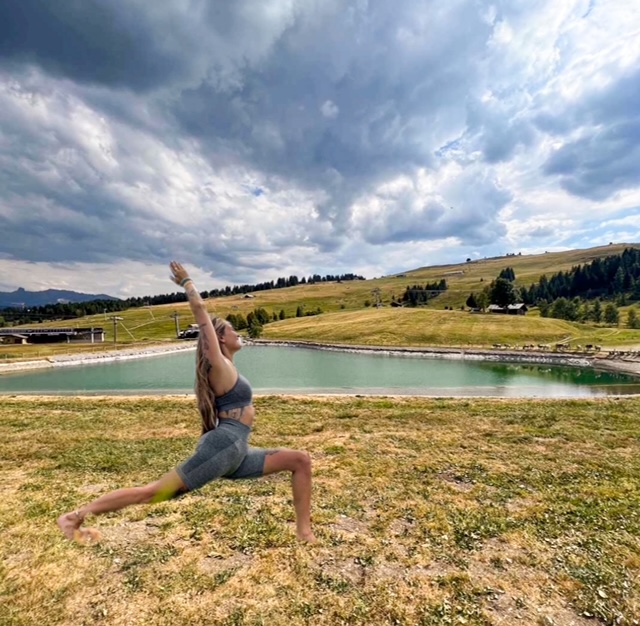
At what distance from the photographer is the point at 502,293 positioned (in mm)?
121562

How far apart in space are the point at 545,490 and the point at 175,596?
798 centimetres

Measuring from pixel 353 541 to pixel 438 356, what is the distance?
6872 centimetres

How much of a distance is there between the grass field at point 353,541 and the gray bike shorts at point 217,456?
1.95 meters

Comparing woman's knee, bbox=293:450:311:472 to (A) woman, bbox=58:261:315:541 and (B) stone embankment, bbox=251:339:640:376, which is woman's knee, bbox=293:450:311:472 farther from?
(B) stone embankment, bbox=251:339:640:376

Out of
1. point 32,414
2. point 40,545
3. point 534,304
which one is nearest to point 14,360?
point 32,414

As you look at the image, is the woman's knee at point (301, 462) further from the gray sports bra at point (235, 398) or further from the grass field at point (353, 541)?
the grass field at point (353, 541)

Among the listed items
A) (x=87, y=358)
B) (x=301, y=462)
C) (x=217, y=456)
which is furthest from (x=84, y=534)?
(x=87, y=358)

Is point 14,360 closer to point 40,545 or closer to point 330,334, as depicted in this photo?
point 330,334

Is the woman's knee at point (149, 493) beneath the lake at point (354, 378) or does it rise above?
above

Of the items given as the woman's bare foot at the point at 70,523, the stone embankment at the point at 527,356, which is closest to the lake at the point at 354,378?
the stone embankment at the point at 527,356

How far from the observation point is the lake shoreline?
187ft

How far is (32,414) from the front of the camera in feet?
66.9

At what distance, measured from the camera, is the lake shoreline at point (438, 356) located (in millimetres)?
57062

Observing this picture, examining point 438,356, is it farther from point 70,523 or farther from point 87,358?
point 70,523
